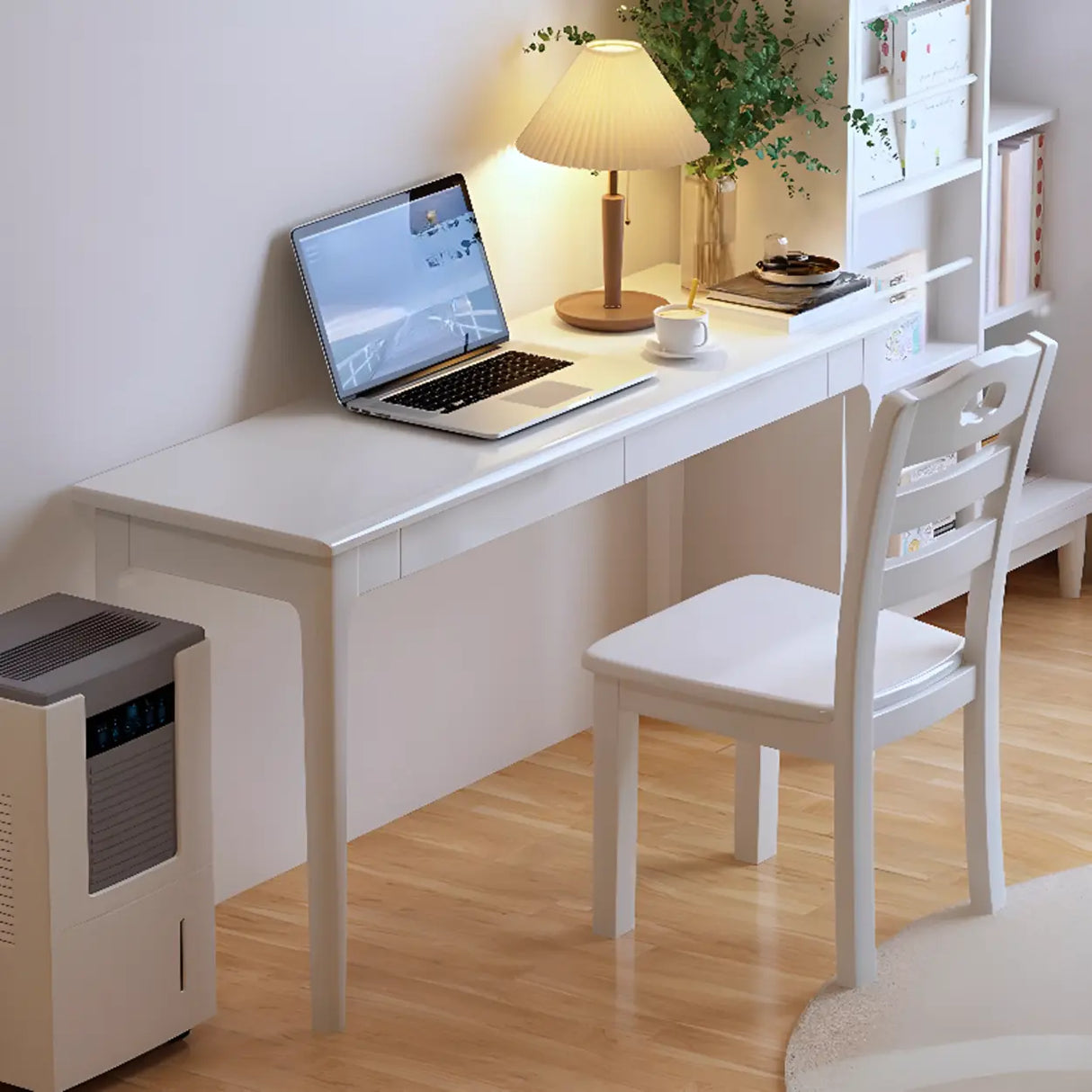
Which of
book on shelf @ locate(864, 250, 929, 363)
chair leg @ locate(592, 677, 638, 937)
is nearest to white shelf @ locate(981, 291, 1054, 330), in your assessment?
book on shelf @ locate(864, 250, 929, 363)

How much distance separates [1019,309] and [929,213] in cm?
42

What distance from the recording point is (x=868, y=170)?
144 inches

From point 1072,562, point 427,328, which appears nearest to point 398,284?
point 427,328

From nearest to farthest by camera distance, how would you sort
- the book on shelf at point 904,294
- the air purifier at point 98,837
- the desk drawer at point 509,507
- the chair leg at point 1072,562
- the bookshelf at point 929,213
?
1. the air purifier at point 98,837
2. the desk drawer at point 509,507
3. the bookshelf at point 929,213
4. the book on shelf at point 904,294
5. the chair leg at point 1072,562

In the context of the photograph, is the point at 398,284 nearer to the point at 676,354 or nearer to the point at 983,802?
the point at 676,354

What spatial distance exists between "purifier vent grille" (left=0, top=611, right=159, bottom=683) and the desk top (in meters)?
0.14

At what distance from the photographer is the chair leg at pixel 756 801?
10.8ft

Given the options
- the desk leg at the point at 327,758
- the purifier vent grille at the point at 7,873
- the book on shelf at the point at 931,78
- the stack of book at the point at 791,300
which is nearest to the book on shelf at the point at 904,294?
the book on shelf at the point at 931,78

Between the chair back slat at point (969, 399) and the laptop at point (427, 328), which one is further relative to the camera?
the laptop at point (427, 328)

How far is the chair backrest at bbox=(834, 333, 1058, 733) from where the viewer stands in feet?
8.77

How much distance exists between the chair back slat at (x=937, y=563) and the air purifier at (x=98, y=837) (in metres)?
0.85

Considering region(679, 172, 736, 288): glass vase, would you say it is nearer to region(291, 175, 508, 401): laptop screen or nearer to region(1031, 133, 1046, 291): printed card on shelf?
region(291, 175, 508, 401): laptop screen

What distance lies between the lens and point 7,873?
2.58m

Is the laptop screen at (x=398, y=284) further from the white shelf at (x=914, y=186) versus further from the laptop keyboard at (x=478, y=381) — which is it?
the white shelf at (x=914, y=186)
